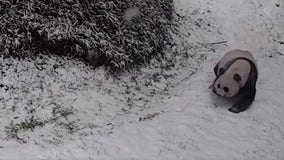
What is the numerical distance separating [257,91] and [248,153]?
11.4 feet

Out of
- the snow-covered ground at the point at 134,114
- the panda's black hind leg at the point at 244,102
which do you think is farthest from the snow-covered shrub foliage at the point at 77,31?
the panda's black hind leg at the point at 244,102

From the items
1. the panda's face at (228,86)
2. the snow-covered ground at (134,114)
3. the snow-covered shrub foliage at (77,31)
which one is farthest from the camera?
the panda's face at (228,86)

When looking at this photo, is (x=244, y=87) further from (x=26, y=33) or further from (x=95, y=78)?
(x=26, y=33)

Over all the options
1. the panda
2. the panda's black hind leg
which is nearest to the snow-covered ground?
the panda's black hind leg

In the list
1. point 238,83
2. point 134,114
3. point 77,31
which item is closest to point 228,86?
point 238,83

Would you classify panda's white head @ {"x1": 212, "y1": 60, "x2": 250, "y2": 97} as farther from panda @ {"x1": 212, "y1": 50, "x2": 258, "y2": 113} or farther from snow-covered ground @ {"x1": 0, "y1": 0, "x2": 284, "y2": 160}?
snow-covered ground @ {"x1": 0, "y1": 0, "x2": 284, "y2": 160}

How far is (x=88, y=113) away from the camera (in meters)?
8.52

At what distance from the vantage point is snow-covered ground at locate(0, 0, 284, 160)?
23.3 ft

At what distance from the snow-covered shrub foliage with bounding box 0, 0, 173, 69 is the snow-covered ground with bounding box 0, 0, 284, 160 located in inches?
13.5

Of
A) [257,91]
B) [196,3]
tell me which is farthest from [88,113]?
[196,3]

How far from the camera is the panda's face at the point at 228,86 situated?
9.43m

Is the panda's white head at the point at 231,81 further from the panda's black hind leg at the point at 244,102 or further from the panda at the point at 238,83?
the panda's black hind leg at the point at 244,102

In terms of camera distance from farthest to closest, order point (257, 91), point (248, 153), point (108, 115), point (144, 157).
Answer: point (257, 91)
point (108, 115)
point (248, 153)
point (144, 157)

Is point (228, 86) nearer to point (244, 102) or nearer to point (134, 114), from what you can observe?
point (244, 102)
